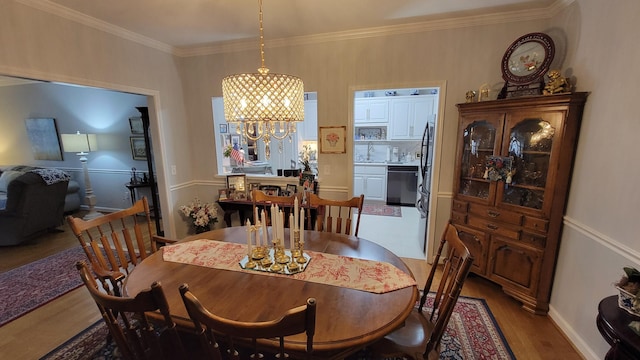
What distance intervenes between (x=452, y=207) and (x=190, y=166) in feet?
11.1

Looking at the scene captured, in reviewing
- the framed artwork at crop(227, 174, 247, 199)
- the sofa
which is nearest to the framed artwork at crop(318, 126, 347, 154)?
the framed artwork at crop(227, 174, 247, 199)

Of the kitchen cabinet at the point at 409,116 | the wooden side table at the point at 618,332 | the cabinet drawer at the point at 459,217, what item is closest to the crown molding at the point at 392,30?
the cabinet drawer at the point at 459,217

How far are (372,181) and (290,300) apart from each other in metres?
4.85

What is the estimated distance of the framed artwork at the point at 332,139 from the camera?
3.09 m

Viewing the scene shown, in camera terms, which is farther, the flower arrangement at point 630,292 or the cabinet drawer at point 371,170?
the cabinet drawer at point 371,170

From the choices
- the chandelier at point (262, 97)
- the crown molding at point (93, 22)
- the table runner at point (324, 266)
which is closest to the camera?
the table runner at point (324, 266)

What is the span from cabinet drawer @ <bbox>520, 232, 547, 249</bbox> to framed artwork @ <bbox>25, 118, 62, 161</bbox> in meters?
7.47

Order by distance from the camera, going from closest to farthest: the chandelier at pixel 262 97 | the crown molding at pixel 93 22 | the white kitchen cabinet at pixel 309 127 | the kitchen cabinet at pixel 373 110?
the chandelier at pixel 262 97 → the crown molding at pixel 93 22 → the kitchen cabinet at pixel 373 110 → the white kitchen cabinet at pixel 309 127

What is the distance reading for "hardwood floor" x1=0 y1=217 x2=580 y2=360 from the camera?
6.11ft

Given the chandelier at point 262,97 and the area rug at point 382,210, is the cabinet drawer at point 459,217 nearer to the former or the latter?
the chandelier at point 262,97

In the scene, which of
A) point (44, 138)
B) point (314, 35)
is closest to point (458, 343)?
point (314, 35)

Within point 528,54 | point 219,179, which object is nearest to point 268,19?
point 219,179

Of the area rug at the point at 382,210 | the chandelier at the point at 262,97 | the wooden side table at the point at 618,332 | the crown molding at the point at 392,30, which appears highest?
the crown molding at the point at 392,30

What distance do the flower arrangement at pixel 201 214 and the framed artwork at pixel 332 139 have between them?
1717 mm
